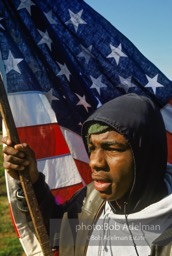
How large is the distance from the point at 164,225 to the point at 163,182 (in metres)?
0.23

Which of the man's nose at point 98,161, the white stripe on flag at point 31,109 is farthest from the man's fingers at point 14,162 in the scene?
the white stripe on flag at point 31,109

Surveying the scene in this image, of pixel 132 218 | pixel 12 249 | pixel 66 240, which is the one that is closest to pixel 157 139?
pixel 132 218

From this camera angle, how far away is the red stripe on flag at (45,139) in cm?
295

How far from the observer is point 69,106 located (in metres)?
3.15

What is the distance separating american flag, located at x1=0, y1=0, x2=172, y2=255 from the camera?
290cm

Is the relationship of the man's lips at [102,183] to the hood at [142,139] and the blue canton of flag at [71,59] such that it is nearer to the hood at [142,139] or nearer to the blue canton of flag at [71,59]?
the hood at [142,139]

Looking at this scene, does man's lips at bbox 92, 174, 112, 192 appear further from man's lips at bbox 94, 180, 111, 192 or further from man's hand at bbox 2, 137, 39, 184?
man's hand at bbox 2, 137, 39, 184

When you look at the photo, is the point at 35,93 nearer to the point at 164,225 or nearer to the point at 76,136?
the point at 76,136

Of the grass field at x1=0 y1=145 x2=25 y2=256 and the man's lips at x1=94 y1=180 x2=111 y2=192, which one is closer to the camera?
the man's lips at x1=94 y1=180 x2=111 y2=192

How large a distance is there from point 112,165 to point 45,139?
1.38 metres

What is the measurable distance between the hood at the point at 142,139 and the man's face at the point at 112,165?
3 cm

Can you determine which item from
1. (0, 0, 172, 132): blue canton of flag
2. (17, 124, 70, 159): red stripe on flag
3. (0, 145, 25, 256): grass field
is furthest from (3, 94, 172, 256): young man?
(0, 145, 25, 256): grass field

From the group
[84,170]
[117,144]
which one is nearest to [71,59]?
[84,170]

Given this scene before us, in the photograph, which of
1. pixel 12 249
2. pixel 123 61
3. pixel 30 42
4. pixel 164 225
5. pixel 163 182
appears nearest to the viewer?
pixel 164 225
